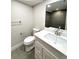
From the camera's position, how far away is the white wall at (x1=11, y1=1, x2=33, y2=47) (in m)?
2.96

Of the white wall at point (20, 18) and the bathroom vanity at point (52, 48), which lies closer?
the bathroom vanity at point (52, 48)

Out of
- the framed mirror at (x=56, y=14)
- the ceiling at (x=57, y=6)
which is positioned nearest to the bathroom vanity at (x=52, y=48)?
the framed mirror at (x=56, y=14)

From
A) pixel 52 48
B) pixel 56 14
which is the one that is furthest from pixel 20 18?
pixel 52 48

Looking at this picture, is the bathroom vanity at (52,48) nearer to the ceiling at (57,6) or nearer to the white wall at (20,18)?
the ceiling at (57,6)

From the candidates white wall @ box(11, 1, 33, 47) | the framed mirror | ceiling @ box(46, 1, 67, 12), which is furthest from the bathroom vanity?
white wall @ box(11, 1, 33, 47)

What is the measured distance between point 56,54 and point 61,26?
95 centimetres

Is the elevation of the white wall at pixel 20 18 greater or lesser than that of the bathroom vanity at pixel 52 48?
greater

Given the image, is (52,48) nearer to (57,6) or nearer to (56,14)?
(56,14)

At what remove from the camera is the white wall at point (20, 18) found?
2.96 m

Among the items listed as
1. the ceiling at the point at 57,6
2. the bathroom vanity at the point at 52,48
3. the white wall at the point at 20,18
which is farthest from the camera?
the white wall at the point at 20,18

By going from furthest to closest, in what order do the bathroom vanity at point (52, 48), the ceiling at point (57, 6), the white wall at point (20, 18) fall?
the white wall at point (20, 18), the ceiling at point (57, 6), the bathroom vanity at point (52, 48)

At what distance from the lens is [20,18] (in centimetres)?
329

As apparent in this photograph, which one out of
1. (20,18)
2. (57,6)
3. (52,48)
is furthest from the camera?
(20,18)
